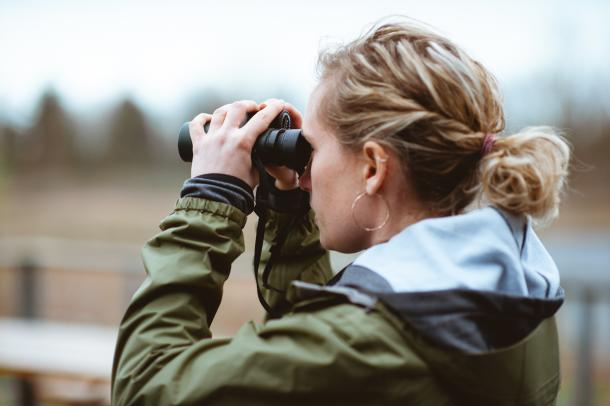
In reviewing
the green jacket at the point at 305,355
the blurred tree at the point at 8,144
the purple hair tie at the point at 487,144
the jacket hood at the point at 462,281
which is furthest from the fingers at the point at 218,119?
the blurred tree at the point at 8,144

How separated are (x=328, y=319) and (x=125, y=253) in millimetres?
6561

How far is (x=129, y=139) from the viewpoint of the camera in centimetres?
1923

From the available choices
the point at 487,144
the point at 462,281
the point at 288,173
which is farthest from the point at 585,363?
the point at 462,281

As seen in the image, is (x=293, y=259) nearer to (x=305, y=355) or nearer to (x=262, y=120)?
(x=262, y=120)

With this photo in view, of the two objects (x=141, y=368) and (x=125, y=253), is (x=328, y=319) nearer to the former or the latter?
(x=141, y=368)

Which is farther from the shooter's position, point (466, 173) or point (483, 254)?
point (466, 173)

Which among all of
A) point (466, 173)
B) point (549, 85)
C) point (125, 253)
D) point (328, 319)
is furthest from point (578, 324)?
point (549, 85)

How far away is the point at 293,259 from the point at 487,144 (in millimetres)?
679

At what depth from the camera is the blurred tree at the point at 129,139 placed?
18938 mm

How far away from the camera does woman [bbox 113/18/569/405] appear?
1.07 metres

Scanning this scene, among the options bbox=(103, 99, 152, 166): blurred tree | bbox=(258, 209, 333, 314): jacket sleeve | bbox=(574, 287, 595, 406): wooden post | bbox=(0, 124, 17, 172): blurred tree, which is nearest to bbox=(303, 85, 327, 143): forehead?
bbox=(258, 209, 333, 314): jacket sleeve

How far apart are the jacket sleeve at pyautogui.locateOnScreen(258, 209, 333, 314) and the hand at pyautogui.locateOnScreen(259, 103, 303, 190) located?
0.08 metres

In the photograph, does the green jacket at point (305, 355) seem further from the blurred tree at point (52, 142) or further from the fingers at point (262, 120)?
the blurred tree at point (52, 142)

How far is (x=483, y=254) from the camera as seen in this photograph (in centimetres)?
112
